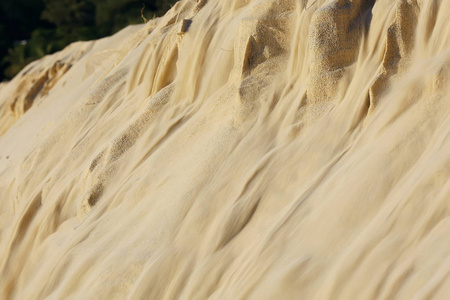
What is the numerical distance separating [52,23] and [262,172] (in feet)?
77.0

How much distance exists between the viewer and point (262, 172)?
17.2 feet

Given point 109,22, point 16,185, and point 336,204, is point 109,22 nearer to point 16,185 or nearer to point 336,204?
point 16,185

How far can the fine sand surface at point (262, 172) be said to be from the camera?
4371 mm

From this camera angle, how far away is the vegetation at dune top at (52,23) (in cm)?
2080

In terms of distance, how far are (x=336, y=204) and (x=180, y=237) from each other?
1131mm

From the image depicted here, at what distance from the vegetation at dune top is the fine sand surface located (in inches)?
446

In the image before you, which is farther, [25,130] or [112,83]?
[25,130]

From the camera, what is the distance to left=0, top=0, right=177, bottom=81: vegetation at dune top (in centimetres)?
2080

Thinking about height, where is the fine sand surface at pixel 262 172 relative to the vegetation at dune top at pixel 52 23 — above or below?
below

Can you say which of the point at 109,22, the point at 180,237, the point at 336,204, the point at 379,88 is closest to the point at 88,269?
the point at 180,237

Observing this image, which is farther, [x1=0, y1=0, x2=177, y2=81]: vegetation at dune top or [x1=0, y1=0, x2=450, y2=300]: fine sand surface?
[x1=0, y1=0, x2=177, y2=81]: vegetation at dune top

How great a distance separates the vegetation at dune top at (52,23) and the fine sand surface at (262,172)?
11339mm

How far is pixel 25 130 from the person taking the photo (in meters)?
9.88

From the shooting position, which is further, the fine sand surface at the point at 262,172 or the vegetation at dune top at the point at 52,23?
the vegetation at dune top at the point at 52,23
